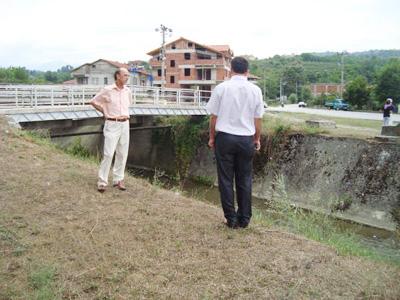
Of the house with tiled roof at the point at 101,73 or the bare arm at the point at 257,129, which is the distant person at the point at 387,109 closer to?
the bare arm at the point at 257,129

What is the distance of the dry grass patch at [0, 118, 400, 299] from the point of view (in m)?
3.20

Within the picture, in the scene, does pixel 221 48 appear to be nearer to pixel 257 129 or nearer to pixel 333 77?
pixel 257 129

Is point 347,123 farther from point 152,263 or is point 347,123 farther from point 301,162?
point 152,263

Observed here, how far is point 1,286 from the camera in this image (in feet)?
10.3

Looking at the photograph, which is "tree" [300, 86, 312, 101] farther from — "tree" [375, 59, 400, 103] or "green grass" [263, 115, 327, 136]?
"green grass" [263, 115, 327, 136]

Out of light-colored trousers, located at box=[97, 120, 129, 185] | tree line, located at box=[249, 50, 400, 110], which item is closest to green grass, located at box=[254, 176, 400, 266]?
light-colored trousers, located at box=[97, 120, 129, 185]

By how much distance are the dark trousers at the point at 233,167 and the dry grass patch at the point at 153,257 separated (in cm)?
33

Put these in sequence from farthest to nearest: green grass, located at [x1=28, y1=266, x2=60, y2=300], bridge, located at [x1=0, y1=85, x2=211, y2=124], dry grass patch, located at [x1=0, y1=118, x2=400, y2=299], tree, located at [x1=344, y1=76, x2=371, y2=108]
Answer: tree, located at [x1=344, y1=76, x2=371, y2=108]
bridge, located at [x1=0, y1=85, x2=211, y2=124]
dry grass patch, located at [x1=0, y1=118, x2=400, y2=299]
green grass, located at [x1=28, y1=266, x2=60, y2=300]

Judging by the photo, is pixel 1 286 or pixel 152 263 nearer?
pixel 1 286

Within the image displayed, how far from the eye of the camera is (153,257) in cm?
376

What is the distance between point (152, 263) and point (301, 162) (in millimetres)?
14792

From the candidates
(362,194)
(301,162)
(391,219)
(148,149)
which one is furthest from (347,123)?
(148,149)

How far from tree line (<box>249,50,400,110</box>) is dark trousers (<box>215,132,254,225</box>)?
10.6 m

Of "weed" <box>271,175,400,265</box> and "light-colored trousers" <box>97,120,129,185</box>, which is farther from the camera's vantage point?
"light-colored trousers" <box>97,120,129,185</box>
